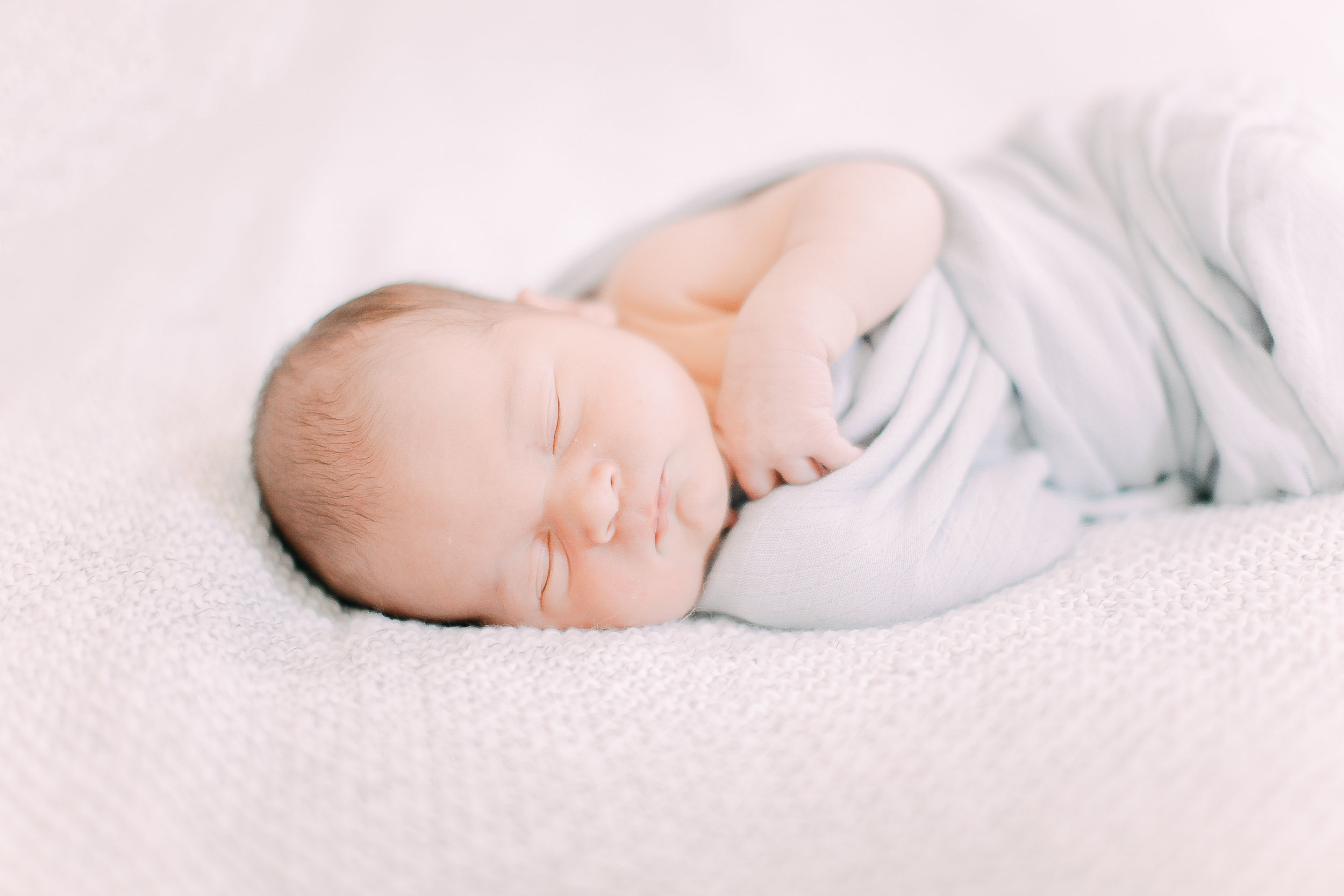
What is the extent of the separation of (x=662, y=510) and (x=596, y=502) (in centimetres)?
11

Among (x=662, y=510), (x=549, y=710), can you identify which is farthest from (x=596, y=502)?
(x=549, y=710)

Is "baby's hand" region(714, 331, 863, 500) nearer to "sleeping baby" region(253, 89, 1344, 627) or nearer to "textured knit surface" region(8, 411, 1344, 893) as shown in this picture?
"sleeping baby" region(253, 89, 1344, 627)

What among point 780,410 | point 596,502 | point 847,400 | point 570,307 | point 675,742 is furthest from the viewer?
point 570,307

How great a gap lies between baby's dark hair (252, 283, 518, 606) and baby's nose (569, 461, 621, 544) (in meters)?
0.22

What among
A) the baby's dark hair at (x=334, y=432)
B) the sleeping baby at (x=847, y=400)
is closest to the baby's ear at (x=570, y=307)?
the sleeping baby at (x=847, y=400)

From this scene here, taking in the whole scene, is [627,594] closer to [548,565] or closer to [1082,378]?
[548,565]

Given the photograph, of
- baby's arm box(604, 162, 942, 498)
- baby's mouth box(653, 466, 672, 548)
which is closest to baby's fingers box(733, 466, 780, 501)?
baby's arm box(604, 162, 942, 498)

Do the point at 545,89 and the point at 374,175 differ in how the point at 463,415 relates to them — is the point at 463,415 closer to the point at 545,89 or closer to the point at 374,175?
the point at 374,175

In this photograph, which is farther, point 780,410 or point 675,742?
point 780,410

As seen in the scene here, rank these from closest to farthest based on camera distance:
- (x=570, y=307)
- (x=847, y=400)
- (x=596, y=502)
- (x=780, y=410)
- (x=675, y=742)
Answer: (x=675, y=742)
(x=596, y=502)
(x=780, y=410)
(x=847, y=400)
(x=570, y=307)

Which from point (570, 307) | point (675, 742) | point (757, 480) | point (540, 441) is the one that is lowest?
point (675, 742)

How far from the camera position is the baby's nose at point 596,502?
924mm

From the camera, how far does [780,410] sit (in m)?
1.03

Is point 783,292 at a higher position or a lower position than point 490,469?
higher
